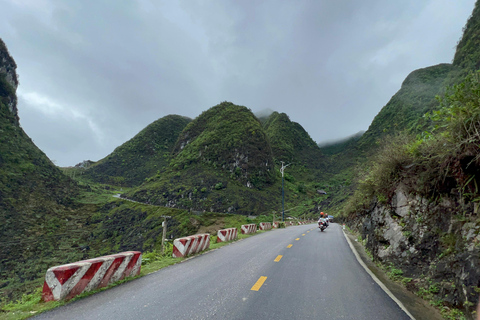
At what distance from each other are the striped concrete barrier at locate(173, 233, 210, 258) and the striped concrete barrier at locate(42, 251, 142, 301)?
9.24 feet

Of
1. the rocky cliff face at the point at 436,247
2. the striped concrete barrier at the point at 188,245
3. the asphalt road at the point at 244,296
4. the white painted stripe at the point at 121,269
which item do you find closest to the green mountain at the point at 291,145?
the striped concrete barrier at the point at 188,245

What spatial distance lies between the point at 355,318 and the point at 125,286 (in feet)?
15.3

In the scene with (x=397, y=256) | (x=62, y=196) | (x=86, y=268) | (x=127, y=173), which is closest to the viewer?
(x=86, y=268)

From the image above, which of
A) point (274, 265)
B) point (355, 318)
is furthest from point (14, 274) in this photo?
point (355, 318)

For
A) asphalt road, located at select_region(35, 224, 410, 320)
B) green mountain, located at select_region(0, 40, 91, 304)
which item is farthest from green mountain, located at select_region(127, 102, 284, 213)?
asphalt road, located at select_region(35, 224, 410, 320)

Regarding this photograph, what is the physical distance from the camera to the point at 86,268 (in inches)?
175

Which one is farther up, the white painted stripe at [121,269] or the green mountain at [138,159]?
the green mountain at [138,159]

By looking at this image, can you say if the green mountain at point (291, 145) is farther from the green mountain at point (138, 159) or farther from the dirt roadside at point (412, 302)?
the dirt roadside at point (412, 302)

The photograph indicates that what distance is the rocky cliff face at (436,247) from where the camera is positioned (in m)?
3.51

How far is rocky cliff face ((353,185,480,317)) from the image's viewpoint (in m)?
3.51

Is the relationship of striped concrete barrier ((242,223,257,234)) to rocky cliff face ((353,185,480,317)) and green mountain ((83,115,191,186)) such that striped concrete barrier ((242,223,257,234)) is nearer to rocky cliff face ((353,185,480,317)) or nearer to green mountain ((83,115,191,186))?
rocky cliff face ((353,185,480,317))

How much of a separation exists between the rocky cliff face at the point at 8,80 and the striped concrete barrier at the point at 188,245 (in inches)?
3899

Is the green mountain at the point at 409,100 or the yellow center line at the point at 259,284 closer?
the yellow center line at the point at 259,284

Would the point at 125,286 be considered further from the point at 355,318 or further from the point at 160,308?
the point at 355,318
